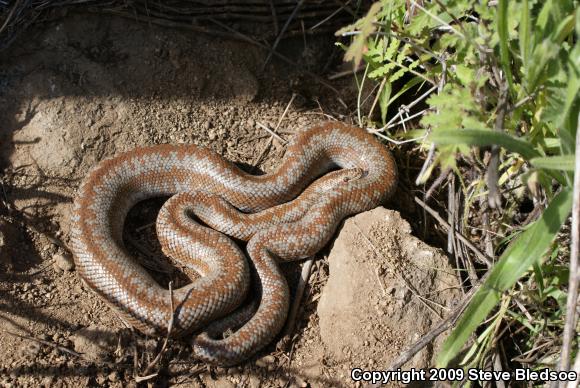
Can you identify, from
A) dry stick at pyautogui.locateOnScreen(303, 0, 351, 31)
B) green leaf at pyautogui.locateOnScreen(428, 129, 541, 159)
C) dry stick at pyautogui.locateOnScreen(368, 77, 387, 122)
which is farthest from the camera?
dry stick at pyautogui.locateOnScreen(303, 0, 351, 31)

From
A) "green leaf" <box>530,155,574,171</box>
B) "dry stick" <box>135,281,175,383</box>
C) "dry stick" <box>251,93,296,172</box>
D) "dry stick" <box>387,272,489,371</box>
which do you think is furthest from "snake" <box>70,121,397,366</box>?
"green leaf" <box>530,155,574,171</box>

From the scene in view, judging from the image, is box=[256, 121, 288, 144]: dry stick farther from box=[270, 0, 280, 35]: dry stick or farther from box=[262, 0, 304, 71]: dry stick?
box=[270, 0, 280, 35]: dry stick

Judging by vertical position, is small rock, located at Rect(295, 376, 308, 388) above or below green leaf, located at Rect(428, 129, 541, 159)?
below

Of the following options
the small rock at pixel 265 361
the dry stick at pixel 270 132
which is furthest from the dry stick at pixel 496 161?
the dry stick at pixel 270 132

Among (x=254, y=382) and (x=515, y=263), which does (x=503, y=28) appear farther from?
(x=254, y=382)

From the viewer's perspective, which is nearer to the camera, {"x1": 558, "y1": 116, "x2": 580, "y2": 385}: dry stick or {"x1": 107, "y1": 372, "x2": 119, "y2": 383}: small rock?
{"x1": 558, "y1": 116, "x2": 580, "y2": 385}: dry stick

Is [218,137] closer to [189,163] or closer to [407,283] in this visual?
[189,163]
